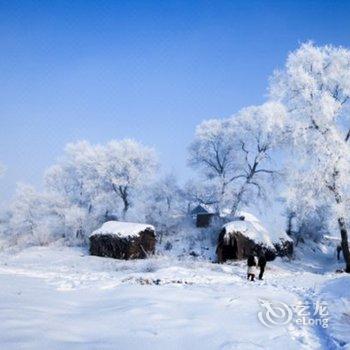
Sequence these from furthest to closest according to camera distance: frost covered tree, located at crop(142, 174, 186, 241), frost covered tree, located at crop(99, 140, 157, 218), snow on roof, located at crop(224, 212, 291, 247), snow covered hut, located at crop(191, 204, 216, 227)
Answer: snow covered hut, located at crop(191, 204, 216, 227) < frost covered tree, located at crop(99, 140, 157, 218) < frost covered tree, located at crop(142, 174, 186, 241) < snow on roof, located at crop(224, 212, 291, 247)

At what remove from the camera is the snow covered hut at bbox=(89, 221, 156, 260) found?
30.7 meters

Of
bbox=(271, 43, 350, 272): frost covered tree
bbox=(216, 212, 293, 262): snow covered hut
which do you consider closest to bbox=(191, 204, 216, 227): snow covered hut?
bbox=(216, 212, 293, 262): snow covered hut

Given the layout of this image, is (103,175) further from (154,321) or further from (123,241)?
(154,321)

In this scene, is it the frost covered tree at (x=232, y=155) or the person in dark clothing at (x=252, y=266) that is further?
the frost covered tree at (x=232, y=155)

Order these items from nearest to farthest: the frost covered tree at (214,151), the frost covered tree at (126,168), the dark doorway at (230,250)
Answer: the dark doorway at (230,250)
the frost covered tree at (214,151)
the frost covered tree at (126,168)

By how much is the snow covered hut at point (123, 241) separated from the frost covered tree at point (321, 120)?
46.2 ft

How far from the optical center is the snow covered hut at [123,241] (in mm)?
30703

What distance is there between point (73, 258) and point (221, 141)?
1975cm

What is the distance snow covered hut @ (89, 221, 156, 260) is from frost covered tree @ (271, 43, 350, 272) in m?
14.1

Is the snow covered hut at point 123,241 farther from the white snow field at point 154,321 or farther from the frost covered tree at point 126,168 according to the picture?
the white snow field at point 154,321

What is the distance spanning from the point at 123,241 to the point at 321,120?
17.0 meters

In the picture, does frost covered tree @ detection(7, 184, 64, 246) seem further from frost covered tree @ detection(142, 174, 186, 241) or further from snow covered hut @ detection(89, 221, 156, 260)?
snow covered hut @ detection(89, 221, 156, 260)

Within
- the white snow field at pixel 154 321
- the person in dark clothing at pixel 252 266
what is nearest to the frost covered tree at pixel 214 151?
the person in dark clothing at pixel 252 266

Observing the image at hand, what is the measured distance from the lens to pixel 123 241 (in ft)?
101
